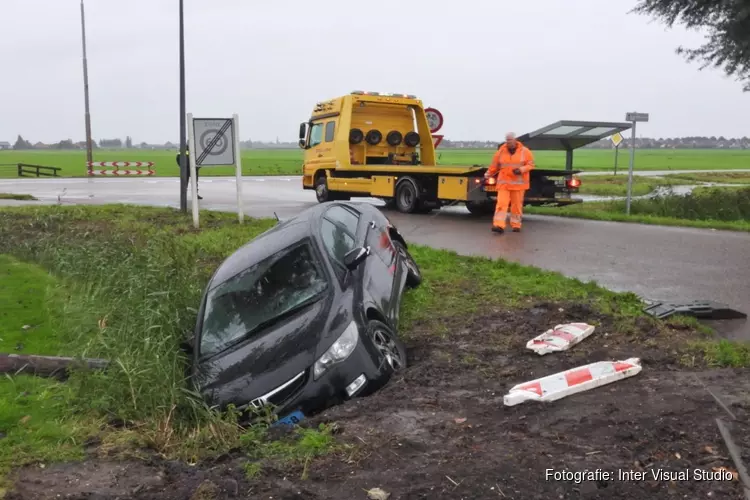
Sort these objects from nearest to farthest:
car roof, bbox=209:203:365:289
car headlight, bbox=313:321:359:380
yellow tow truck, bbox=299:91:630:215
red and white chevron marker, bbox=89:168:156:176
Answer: car headlight, bbox=313:321:359:380 → car roof, bbox=209:203:365:289 → yellow tow truck, bbox=299:91:630:215 → red and white chevron marker, bbox=89:168:156:176

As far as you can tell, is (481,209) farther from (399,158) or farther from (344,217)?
(344,217)

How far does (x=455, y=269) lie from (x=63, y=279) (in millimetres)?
5001

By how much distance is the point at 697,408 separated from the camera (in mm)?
4516

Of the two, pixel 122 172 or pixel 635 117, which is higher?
pixel 635 117

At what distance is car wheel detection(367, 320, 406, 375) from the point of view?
577cm

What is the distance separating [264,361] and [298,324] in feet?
1.28

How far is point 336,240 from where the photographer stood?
7.00 metres

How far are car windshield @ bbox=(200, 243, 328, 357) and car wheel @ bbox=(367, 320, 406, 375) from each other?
0.53m

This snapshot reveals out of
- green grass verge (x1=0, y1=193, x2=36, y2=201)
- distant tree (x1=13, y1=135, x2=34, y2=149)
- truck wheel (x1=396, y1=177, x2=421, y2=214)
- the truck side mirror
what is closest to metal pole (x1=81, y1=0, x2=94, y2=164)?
green grass verge (x1=0, y1=193, x2=36, y2=201)

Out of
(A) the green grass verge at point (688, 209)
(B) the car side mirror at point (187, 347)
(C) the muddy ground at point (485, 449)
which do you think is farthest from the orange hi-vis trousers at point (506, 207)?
(B) the car side mirror at point (187, 347)

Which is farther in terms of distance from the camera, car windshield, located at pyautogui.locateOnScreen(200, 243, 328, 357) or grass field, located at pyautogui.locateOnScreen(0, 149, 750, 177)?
grass field, located at pyautogui.locateOnScreen(0, 149, 750, 177)

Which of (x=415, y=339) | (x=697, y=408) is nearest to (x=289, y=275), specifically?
(x=415, y=339)

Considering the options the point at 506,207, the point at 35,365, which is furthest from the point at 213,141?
the point at 35,365

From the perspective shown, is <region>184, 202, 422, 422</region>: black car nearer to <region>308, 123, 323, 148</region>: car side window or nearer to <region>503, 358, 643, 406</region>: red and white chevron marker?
<region>503, 358, 643, 406</region>: red and white chevron marker
